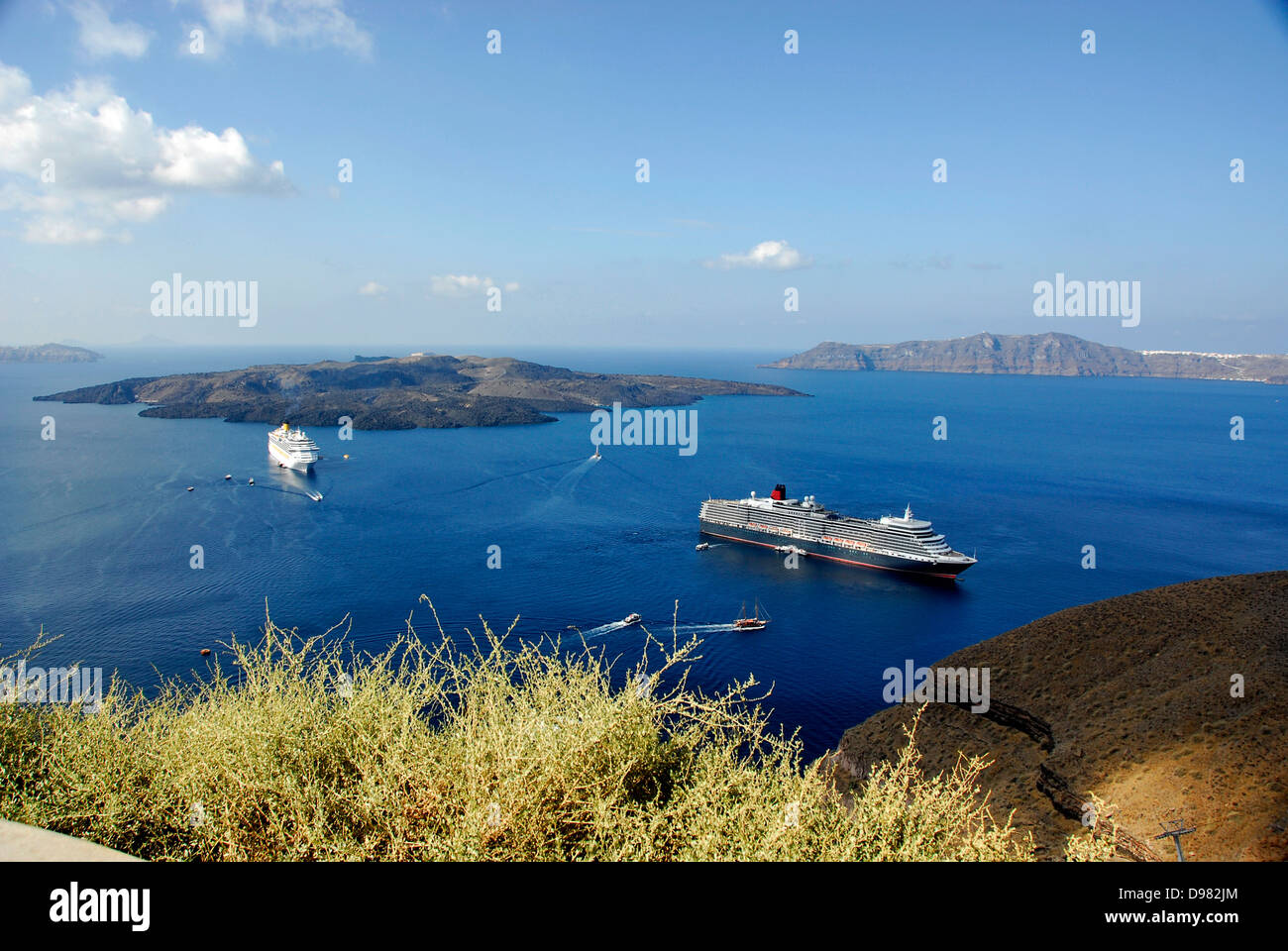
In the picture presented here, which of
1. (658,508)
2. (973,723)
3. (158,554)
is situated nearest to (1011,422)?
(658,508)

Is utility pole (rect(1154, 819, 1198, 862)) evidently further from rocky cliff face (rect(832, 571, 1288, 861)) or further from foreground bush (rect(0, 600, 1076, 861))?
foreground bush (rect(0, 600, 1076, 861))

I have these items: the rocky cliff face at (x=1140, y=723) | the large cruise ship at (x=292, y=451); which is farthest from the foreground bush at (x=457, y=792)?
the large cruise ship at (x=292, y=451)

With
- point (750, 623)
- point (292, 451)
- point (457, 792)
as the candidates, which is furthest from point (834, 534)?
point (292, 451)

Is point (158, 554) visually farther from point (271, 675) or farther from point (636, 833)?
point (636, 833)

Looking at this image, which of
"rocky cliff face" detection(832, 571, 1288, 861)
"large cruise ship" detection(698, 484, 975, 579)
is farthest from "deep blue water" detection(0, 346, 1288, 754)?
"rocky cliff face" detection(832, 571, 1288, 861)

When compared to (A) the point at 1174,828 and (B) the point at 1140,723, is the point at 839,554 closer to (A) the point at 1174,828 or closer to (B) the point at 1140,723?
(B) the point at 1140,723
